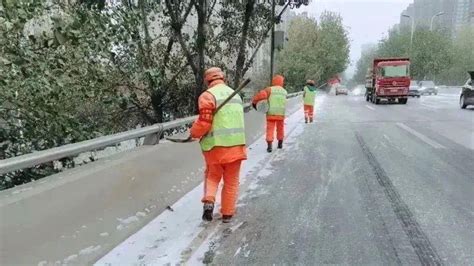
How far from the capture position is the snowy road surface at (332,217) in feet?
15.0

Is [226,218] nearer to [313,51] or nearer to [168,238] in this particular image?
[168,238]

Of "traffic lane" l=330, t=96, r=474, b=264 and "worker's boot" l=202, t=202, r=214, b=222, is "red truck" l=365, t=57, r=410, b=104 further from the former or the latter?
"worker's boot" l=202, t=202, r=214, b=222

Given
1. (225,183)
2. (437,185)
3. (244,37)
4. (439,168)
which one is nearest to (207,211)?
(225,183)

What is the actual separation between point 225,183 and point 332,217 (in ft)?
4.26

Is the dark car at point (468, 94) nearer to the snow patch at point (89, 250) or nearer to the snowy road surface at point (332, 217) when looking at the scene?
the snowy road surface at point (332, 217)

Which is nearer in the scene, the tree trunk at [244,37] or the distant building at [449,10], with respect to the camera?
the tree trunk at [244,37]

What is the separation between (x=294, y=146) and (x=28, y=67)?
6.82 m

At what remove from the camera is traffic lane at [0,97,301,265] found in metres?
3.62

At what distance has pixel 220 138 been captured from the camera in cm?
529

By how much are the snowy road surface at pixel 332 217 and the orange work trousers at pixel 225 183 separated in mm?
230

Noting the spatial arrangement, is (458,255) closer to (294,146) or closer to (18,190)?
(18,190)

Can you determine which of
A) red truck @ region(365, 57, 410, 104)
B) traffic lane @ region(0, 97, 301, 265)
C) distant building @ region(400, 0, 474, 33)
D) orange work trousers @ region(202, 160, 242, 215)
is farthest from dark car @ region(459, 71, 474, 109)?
distant building @ region(400, 0, 474, 33)

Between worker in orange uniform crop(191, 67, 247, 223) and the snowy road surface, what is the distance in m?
0.33

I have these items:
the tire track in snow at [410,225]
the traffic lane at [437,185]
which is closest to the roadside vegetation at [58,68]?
the tire track in snow at [410,225]
